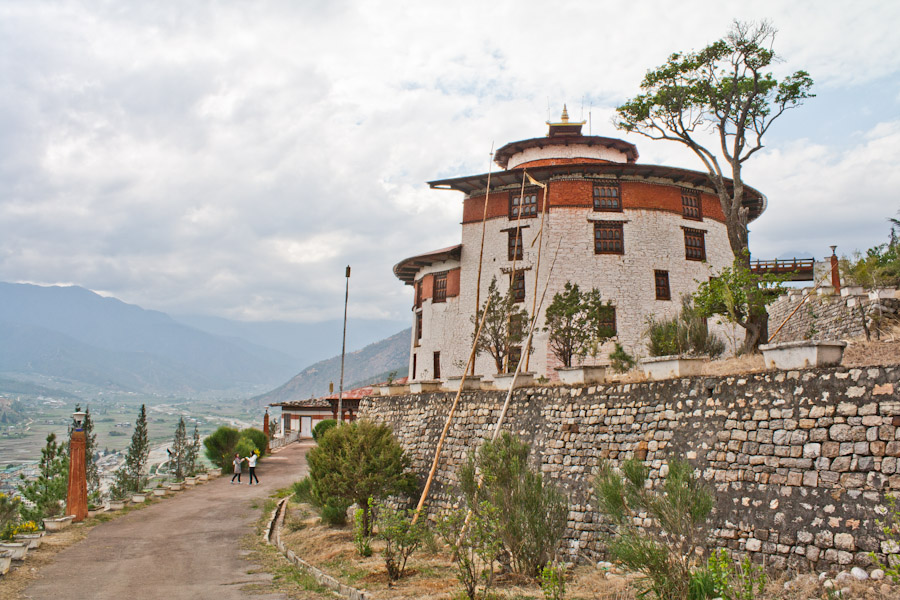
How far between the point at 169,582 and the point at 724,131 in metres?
20.1

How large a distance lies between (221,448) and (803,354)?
93.4 ft

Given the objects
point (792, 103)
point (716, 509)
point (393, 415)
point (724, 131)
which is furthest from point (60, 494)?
point (792, 103)

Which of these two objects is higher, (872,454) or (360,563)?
(872,454)

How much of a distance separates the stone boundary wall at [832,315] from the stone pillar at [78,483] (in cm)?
2111

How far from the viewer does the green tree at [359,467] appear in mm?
14617

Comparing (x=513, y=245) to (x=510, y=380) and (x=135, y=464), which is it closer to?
(x=510, y=380)

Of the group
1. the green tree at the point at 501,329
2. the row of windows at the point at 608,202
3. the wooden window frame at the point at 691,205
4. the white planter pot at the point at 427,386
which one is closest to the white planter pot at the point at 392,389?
the white planter pot at the point at 427,386

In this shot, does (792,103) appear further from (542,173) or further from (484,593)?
(484,593)

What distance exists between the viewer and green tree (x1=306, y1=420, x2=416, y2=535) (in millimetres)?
14617

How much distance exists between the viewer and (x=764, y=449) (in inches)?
340

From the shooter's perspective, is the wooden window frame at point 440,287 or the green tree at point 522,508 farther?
the wooden window frame at point 440,287

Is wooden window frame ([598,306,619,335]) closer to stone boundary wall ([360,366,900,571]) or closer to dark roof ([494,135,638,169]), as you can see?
dark roof ([494,135,638,169])

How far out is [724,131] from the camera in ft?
67.1

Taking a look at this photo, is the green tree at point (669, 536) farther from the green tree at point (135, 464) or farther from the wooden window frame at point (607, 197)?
the green tree at point (135, 464)
